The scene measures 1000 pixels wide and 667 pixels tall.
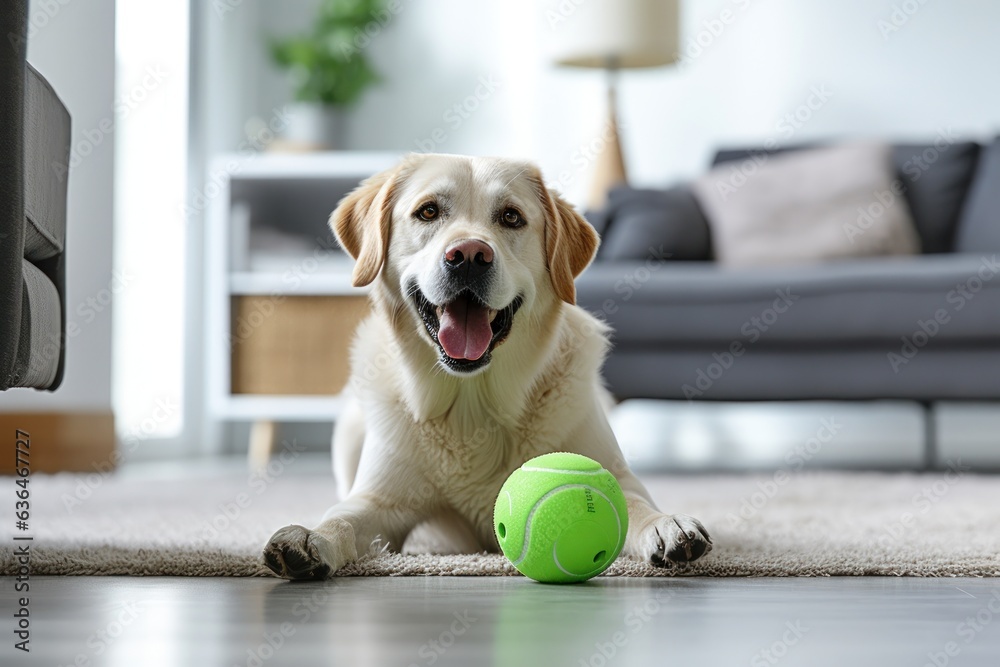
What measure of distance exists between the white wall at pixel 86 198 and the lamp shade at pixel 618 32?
1.94 m

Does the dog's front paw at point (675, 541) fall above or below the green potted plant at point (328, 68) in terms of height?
below

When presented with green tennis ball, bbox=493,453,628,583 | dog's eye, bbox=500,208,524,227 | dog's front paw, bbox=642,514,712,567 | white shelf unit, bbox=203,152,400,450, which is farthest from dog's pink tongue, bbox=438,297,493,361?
white shelf unit, bbox=203,152,400,450

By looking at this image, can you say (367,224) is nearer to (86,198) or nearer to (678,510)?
(678,510)

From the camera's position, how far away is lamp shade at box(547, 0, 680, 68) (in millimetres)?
4426

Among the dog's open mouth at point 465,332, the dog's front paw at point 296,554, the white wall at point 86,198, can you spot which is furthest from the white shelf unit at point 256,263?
the dog's front paw at point 296,554

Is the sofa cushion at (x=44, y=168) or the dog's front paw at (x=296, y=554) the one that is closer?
the dog's front paw at (x=296, y=554)

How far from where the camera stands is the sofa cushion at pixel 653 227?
376cm

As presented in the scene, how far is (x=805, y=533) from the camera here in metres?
1.98

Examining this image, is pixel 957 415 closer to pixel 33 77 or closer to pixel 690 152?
pixel 690 152

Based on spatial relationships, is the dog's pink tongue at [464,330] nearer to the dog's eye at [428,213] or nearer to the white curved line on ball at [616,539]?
the dog's eye at [428,213]

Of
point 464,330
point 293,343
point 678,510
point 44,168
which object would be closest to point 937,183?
point 678,510

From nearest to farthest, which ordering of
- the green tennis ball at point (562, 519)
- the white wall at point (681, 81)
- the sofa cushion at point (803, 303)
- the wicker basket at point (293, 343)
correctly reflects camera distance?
the green tennis ball at point (562, 519) < the sofa cushion at point (803, 303) < the wicker basket at point (293, 343) < the white wall at point (681, 81)

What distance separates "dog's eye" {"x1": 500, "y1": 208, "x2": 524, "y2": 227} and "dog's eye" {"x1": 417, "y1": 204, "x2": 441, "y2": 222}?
113mm

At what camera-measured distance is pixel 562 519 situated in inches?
55.0
